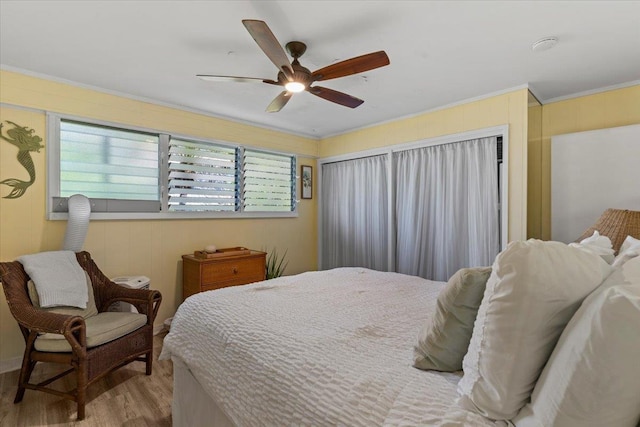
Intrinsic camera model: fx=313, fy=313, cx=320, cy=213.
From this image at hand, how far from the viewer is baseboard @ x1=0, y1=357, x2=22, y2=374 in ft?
8.66

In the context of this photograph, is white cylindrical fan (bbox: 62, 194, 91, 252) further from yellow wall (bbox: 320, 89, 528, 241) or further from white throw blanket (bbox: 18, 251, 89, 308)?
yellow wall (bbox: 320, 89, 528, 241)

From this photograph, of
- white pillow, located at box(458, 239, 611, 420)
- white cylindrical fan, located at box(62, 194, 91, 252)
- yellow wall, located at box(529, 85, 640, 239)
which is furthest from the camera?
yellow wall, located at box(529, 85, 640, 239)

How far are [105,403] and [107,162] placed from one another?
2.23 meters

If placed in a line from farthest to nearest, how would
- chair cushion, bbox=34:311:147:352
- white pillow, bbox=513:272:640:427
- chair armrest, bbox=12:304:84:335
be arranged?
chair cushion, bbox=34:311:147:352
chair armrest, bbox=12:304:84:335
white pillow, bbox=513:272:640:427

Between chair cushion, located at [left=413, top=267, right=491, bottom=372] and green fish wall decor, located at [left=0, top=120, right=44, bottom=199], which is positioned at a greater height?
green fish wall decor, located at [left=0, top=120, right=44, bottom=199]

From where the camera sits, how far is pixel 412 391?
1.01m

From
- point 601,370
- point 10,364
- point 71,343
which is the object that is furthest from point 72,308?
point 601,370

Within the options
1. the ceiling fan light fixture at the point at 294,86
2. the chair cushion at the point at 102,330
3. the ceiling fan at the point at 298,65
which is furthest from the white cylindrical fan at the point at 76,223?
the ceiling fan light fixture at the point at 294,86

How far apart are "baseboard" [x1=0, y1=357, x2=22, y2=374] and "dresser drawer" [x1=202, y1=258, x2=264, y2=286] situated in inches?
63.2

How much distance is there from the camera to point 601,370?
25.9 inches

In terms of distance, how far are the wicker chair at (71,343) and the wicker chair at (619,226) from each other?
11.8ft

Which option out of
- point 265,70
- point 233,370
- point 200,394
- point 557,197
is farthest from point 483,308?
point 557,197

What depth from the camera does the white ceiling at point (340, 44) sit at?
74.7 inches

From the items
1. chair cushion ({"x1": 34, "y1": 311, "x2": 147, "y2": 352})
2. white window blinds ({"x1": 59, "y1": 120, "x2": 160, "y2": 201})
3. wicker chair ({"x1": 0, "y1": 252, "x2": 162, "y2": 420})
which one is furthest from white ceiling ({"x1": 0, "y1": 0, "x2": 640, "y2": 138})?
chair cushion ({"x1": 34, "y1": 311, "x2": 147, "y2": 352})
